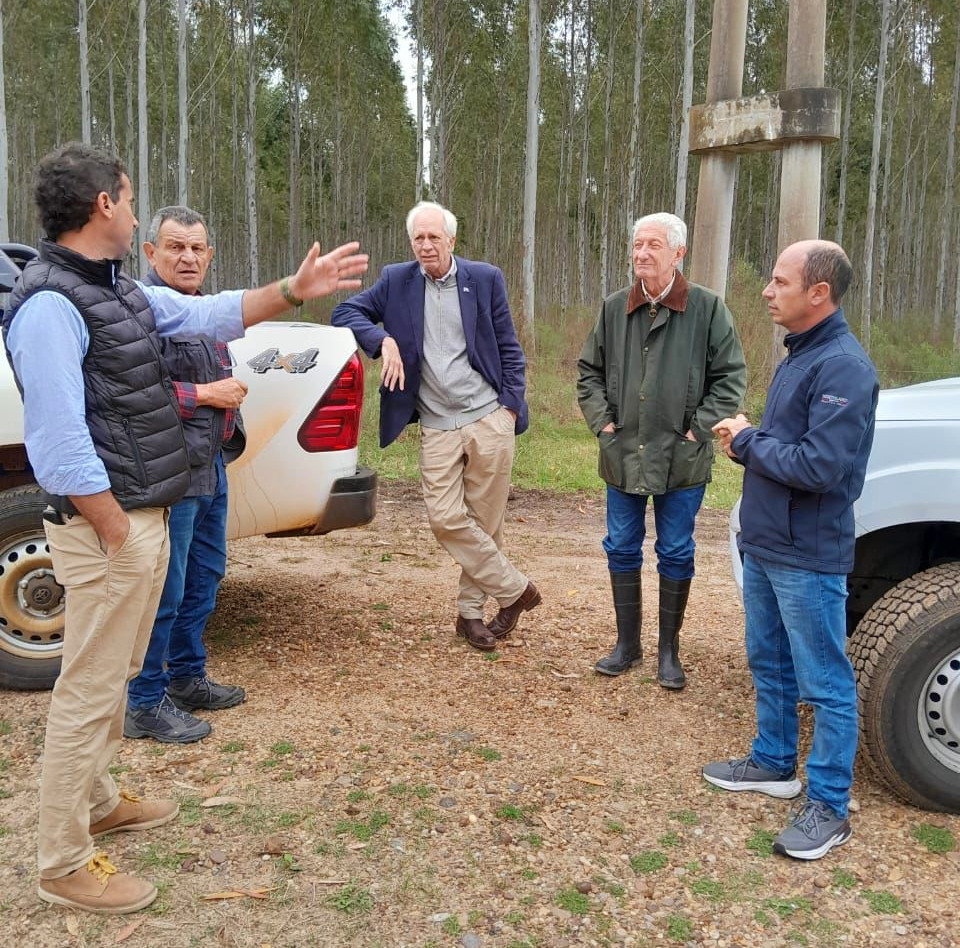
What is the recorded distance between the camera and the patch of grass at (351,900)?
262cm

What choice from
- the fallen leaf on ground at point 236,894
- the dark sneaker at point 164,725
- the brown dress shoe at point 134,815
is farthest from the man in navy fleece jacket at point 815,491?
the dark sneaker at point 164,725

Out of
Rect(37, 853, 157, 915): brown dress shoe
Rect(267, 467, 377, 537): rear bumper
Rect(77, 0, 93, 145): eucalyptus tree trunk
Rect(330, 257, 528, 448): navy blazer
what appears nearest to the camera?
Rect(37, 853, 157, 915): brown dress shoe

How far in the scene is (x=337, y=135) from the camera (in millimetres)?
35688

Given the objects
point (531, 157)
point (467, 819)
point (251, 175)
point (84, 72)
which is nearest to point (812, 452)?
point (467, 819)

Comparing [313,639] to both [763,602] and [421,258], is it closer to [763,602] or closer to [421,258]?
[421,258]

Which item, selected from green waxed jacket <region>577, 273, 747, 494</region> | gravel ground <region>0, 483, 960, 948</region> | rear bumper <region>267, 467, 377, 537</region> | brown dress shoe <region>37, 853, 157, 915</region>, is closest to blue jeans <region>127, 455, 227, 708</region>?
gravel ground <region>0, 483, 960, 948</region>

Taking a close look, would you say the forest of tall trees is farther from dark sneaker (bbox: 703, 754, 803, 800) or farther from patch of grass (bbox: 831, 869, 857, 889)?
patch of grass (bbox: 831, 869, 857, 889)

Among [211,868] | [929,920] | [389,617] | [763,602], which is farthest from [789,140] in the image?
[211,868]

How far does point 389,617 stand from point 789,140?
5844 millimetres

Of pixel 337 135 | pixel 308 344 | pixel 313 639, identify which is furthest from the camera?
pixel 337 135

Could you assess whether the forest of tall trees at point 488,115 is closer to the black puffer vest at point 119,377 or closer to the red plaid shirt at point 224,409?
the red plaid shirt at point 224,409

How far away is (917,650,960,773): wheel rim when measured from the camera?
10.2ft

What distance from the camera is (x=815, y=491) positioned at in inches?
114

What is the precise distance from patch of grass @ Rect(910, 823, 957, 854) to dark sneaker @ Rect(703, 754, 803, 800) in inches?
15.9
